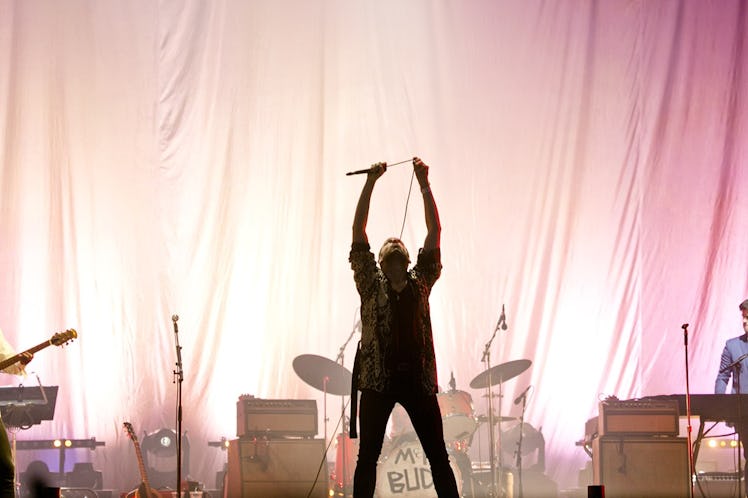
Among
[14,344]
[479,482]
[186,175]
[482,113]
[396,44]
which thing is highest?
[396,44]

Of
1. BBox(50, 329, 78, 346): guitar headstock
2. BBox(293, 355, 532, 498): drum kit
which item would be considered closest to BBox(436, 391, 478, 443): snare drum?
BBox(293, 355, 532, 498): drum kit

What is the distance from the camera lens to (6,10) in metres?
8.14

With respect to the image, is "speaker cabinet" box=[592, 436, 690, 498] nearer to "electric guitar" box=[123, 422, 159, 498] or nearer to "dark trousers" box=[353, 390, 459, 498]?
"dark trousers" box=[353, 390, 459, 498]

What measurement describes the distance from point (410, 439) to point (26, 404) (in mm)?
2854

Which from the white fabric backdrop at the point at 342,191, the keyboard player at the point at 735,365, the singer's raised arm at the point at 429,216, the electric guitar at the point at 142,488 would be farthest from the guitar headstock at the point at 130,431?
the keyboard player at the point at 735,365

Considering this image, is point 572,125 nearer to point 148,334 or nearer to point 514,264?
point 514,264

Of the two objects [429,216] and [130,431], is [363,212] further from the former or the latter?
[130,431]

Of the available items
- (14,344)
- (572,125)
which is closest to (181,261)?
(14,344)

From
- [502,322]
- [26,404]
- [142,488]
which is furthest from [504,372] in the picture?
[26,404]

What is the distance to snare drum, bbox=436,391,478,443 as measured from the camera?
7348mm

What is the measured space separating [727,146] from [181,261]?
4849mm

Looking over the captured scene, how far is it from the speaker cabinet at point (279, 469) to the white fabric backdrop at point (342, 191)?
3.37 ft

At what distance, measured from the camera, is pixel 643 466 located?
682 cm

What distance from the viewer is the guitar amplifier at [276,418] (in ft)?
23.0
